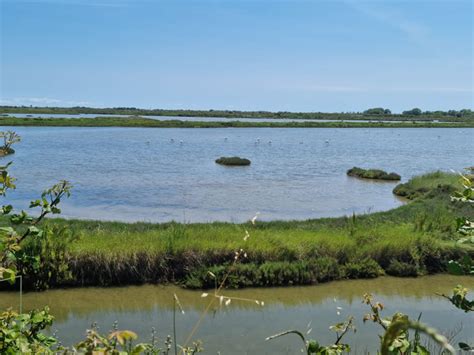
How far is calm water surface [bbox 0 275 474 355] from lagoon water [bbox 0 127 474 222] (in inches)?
252

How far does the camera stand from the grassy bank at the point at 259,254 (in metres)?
9.97

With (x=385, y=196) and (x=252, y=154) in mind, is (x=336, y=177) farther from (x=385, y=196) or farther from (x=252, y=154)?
(x=252, y=154)

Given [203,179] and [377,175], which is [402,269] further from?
[377,175]

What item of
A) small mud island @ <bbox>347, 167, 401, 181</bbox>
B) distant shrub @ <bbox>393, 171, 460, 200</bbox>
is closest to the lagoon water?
distant shrub @ <bbox>393, 171, 460, 200</bbox>

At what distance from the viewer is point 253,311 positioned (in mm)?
9078

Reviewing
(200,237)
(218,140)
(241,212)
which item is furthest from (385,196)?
(218,140)

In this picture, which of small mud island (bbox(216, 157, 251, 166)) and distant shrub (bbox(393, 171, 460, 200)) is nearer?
distant shrub (bbox(393, 171, 460, 200))

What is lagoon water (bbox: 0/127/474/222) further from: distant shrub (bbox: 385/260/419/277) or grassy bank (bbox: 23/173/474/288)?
distant shrub (bbox: 385/260/419/277)

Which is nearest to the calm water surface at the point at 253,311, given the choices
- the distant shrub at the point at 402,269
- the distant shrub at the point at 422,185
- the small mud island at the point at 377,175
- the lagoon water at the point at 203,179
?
the distant shrub at the point at 402,269

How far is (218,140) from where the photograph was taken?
55031 millimetres

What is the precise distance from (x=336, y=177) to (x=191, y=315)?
885 inches

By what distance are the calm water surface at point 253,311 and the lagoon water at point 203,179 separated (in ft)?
21.0

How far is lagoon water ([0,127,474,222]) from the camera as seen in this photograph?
19.3 m

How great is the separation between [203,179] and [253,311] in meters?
18.1
